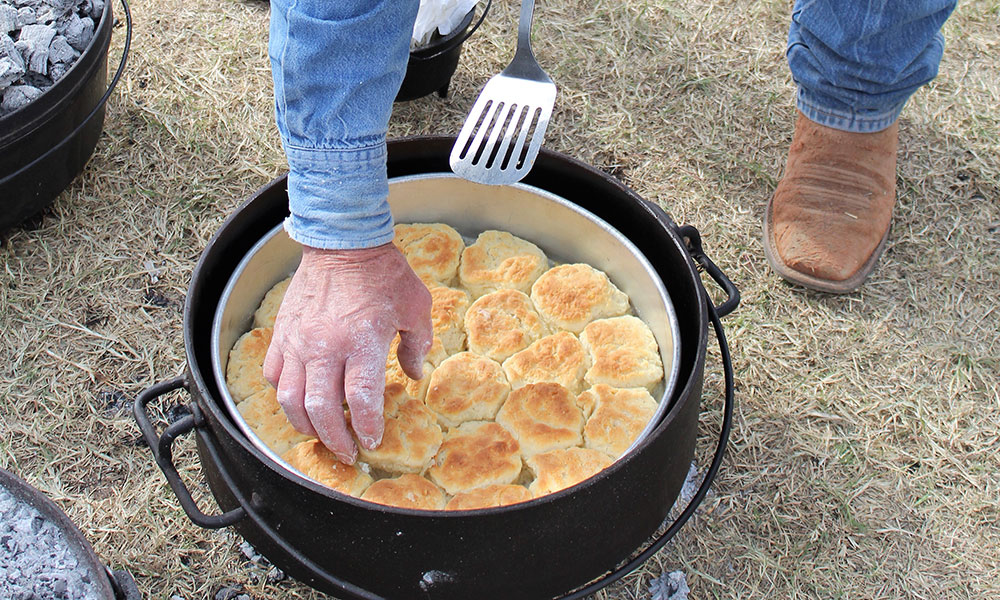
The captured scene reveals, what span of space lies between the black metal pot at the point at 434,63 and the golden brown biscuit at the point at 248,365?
1.29 m

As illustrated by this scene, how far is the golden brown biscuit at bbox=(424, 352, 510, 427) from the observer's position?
191 cm

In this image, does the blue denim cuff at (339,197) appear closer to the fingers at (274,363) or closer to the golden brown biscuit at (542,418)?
the fingers at (274,363)

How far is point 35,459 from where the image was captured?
2285 millimetres

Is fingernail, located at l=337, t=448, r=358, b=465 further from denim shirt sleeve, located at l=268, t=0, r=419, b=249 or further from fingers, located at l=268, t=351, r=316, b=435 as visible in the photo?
denim shirt sleeve, located at l=268, t=0, r=419, b=249

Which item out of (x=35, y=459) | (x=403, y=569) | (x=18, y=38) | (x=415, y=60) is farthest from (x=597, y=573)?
(x=18, y=38)

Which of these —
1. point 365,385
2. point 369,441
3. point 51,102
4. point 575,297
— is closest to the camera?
point 365,385

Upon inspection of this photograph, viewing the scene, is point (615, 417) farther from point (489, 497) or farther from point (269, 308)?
point (269, 308)

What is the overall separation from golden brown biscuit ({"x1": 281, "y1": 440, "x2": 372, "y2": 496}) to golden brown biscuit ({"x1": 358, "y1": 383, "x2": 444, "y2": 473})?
4cm

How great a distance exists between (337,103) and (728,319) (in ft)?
5.50

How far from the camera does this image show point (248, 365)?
1973 mm

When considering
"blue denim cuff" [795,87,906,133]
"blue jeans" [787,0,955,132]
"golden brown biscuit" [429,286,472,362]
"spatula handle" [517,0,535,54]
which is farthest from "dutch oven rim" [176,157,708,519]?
"blue denim cuff" [795,87,906,133]

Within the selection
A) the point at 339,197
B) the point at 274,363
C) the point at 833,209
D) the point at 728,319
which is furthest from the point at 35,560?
the point at 833,209

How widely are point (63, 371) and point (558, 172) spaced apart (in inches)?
62.7

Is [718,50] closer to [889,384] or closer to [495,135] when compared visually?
[889,384]
